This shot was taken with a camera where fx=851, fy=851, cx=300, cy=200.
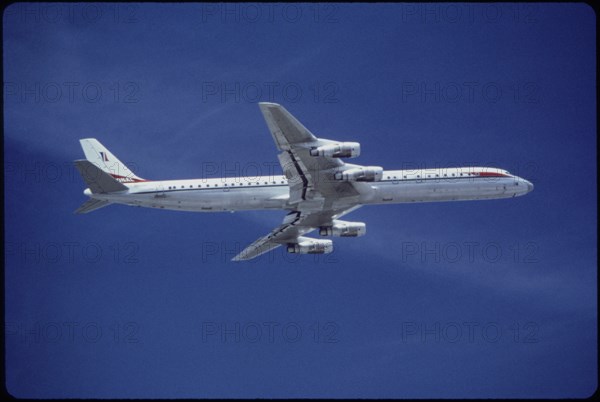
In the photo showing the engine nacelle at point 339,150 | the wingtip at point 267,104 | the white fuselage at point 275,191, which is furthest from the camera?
the white fuselage at point 275,191

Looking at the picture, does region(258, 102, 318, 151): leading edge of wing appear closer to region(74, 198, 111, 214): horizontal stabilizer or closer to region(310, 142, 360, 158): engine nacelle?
region(310, 142, 360, 158): engine nacelle

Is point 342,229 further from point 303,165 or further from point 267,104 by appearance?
point 267,104

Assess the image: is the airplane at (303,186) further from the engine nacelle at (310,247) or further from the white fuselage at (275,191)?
the engine nacelle at (310,247)

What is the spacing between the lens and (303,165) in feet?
221

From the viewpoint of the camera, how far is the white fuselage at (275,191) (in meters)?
69.8

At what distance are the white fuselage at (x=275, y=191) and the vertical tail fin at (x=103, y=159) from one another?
2.86 meters

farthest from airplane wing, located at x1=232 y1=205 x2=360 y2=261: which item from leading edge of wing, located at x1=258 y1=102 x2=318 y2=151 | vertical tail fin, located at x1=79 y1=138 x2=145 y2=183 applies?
vertical tail fin, located at x1=79 y1=138 x2=145 y2=183

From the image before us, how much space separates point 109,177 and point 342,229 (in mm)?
Answer: 21526

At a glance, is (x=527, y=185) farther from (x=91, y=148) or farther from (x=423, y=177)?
(x=91, y=148)

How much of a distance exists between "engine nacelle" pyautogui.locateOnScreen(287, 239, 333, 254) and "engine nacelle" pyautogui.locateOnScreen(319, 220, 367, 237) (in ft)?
10.9

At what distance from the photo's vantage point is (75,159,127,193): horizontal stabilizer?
66.2 meters

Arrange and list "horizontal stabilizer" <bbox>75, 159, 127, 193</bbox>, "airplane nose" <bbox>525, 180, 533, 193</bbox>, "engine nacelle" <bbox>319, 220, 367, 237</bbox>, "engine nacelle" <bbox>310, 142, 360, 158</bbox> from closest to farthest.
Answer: "engine nacelle" <bbox>310, 142, 360, 158</bbox> < "horizontal stabilizer" <bbox>75, 159, 127, 193</bbox> < "engine nacelle" <bbox>319, 220, 367, 237</bbox> < "airplane nose" <bbox>525, 180, 533, 193</bbox>

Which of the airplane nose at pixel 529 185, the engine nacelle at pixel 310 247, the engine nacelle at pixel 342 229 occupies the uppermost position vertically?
the airplane nose at pixel 529 185

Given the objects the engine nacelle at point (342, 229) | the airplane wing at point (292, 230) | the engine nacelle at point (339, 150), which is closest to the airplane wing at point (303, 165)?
the engine nacelle at point (339, 150)
